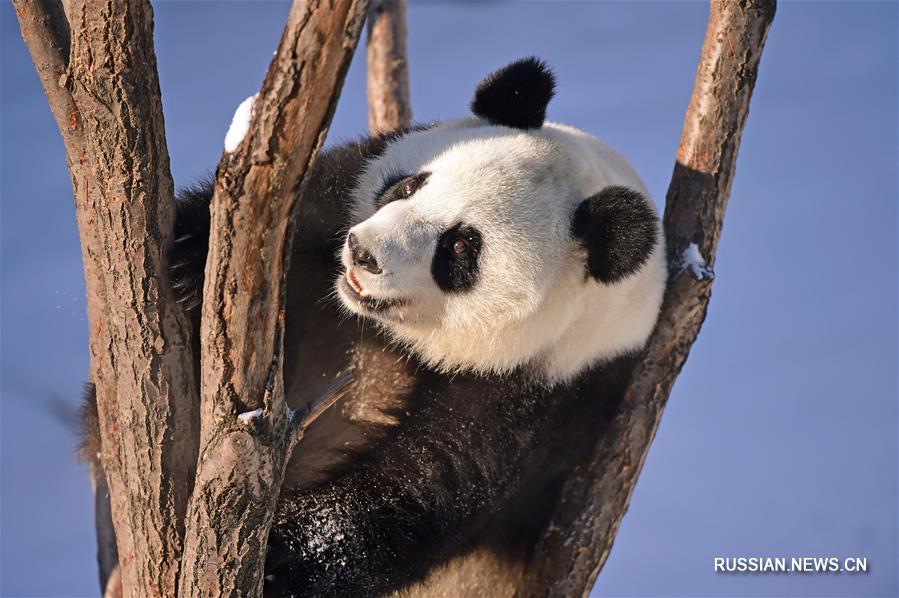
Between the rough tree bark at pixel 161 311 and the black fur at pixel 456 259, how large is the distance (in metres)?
0.79

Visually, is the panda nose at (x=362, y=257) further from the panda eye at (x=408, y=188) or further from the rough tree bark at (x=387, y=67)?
the rough tree bark at (x=387, y=67)

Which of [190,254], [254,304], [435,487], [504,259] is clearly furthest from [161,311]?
[435,487]

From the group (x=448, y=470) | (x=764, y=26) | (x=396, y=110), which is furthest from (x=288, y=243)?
(x=396, y=110)

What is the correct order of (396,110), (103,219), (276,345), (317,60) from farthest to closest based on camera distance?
(396,110) → (103,219) → (276,345) → (317,60)

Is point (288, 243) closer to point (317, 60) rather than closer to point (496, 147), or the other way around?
point (317, 60)

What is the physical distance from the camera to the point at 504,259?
288cm

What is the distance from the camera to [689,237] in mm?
3303

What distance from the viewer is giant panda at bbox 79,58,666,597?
2848mm

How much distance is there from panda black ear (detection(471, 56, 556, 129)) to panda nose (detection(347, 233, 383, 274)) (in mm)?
899

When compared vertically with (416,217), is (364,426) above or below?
below

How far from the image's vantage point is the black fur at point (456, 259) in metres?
2.83

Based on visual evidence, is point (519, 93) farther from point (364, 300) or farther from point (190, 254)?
point (190, 254)

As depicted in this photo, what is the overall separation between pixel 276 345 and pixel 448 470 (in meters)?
1.20

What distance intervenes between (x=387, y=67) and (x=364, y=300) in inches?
107
